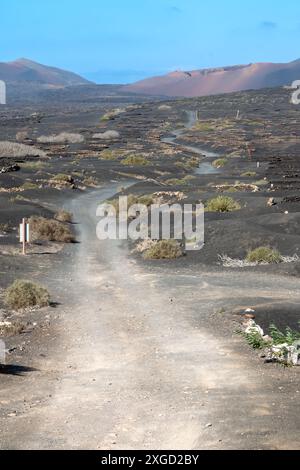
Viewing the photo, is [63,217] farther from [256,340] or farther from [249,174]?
[249,174]

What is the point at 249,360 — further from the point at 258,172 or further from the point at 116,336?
the point at 258,172

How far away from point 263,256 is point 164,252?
383 cm

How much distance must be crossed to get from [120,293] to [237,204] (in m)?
18.5

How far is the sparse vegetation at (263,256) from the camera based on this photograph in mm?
24422

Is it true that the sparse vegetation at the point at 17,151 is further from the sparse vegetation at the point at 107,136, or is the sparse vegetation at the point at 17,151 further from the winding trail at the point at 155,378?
the winding trail at the point at 155,378

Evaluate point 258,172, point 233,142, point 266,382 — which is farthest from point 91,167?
point 266,382

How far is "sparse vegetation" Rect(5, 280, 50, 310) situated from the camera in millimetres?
17688

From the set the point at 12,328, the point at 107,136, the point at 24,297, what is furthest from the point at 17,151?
the point at 12,328

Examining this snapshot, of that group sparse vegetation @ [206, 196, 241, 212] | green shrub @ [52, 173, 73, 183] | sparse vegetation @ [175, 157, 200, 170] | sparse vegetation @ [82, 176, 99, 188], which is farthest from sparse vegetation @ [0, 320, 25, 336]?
sparse vegetation @ [175, 157, 200, 170]

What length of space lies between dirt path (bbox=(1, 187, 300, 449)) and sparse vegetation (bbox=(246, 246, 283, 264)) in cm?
380

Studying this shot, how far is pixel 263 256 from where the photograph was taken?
2447cm

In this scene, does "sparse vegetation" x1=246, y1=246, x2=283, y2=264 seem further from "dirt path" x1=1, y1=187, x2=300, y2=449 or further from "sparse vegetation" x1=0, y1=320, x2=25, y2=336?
"sparse vegetation" x1=0, y1=320, x2=25, y2=336

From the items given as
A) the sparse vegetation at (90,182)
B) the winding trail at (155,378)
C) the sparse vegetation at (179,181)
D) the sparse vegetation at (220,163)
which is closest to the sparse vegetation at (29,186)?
the sparse vegetation at (90,182)

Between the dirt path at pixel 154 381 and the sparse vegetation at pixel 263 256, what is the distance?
3.80 m
